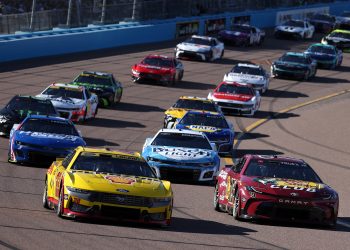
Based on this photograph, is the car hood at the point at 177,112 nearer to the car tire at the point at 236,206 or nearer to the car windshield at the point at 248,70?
the car windshield at the point at 248,70

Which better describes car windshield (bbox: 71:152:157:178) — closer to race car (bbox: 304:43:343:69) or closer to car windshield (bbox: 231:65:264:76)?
car windshield (bbox: 231:65:264:76)

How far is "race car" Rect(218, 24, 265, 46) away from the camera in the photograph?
61.1m

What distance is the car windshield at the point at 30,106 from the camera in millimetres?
28547

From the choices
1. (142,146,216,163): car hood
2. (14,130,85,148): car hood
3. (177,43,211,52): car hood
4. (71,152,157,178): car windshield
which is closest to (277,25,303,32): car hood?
(177,43,211,52): car hood

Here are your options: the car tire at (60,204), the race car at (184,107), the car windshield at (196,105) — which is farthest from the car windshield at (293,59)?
the car tire at (60,204)

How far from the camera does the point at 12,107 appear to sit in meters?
28.7

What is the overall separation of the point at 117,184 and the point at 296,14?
64.7 metres

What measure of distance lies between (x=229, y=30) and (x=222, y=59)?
6800 millimetres

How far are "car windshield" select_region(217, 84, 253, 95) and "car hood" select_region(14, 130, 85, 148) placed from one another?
14023 mm

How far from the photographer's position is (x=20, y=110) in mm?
28438

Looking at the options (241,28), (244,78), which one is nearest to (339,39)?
(241,28)

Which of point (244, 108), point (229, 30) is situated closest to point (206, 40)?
point (229, 30)

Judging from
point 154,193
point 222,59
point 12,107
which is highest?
point 154,193

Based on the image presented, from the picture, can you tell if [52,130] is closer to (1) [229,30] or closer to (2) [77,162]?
(2) [77,162]
